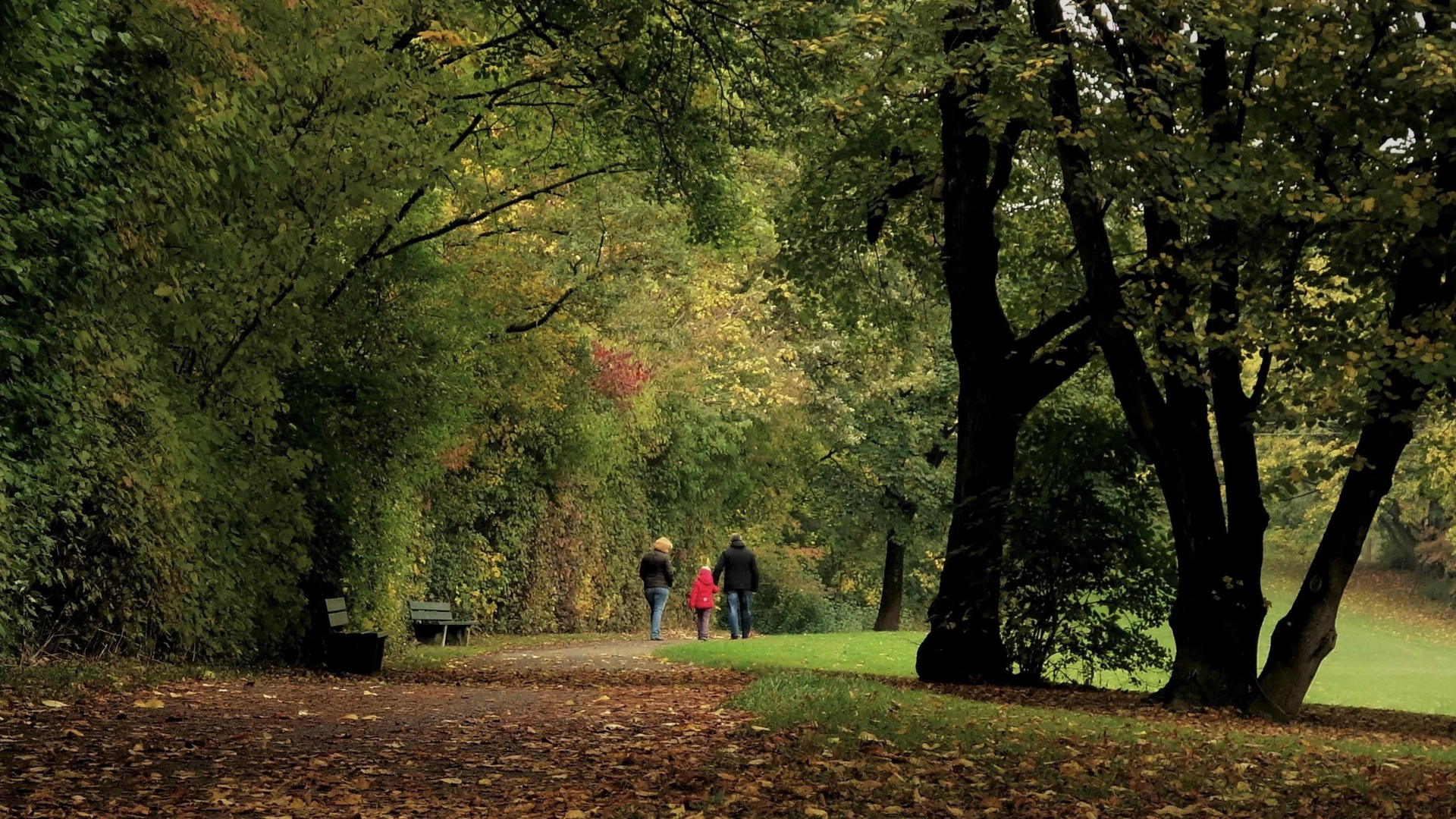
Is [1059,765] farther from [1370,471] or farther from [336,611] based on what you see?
[336,611]

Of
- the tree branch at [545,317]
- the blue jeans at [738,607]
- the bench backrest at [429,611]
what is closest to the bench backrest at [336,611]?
the bench backrest at [429,611]

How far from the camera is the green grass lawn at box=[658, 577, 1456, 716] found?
19062mm

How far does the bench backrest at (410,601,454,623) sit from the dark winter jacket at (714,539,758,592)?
4857mm

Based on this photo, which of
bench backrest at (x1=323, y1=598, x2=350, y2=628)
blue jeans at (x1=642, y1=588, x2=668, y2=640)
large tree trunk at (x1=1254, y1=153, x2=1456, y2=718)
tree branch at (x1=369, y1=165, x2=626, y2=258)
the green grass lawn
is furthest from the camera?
blue jeans at (x1=642, y1=588, x2=668, y2=640)

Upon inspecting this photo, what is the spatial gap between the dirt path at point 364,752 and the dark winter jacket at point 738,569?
476 inches

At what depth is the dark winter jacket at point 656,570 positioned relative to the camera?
2505 cm

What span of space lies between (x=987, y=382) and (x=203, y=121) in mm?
8388

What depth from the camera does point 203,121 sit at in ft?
31.6

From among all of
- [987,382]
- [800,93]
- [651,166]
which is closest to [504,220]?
[651,166]

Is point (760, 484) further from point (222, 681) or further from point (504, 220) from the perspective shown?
point (222, 681)

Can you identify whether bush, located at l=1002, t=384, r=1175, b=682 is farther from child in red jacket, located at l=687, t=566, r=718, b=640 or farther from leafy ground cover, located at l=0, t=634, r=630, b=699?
child in red jacket, located at l=687, t=566, r=718, b=640

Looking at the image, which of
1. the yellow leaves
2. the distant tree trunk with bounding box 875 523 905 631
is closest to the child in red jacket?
the distant tree trunk with bounding box 875 523 905 631

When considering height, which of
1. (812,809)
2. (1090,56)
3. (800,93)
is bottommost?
(812,809)

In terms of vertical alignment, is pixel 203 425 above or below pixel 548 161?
below
